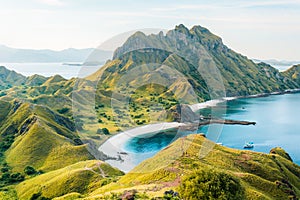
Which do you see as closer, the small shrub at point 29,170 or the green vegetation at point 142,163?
the green vegetation at point 142,163

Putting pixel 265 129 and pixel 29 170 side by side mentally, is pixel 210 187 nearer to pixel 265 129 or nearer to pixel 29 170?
pixel 29 170

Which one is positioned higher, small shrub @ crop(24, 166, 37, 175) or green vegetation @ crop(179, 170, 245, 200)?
green vegetation @ crop(179, 170, 245, 200)

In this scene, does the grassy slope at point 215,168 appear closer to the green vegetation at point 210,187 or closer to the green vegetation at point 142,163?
the green vegetation at point 142,163

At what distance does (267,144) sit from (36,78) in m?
146

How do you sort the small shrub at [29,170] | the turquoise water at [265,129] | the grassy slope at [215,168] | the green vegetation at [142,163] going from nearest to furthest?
1. the green vegetation at [142,163]
2. the grassy slope at [215,168]
3. the small shrub at [29,170]
4. the turquoise water at [265,129]

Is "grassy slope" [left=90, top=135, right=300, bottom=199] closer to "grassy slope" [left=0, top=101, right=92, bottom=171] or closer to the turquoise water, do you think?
the turquoise water

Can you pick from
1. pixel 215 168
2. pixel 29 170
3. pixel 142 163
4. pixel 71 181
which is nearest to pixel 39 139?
pixel 29 170

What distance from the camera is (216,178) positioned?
26578 millimetres

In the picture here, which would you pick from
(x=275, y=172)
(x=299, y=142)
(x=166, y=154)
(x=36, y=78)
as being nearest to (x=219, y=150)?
(x=275, y=172)

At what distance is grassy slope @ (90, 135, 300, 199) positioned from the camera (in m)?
27.2

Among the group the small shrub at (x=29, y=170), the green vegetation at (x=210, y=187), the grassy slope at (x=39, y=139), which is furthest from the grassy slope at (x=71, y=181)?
the green vegetation at (x=210, y=187)

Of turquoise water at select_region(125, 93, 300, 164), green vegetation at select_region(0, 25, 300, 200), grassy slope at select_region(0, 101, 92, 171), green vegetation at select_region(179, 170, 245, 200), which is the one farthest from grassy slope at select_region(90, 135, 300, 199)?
grassy slope at select_region(0, 101, 92, 171)

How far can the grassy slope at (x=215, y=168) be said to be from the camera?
89.3 ft

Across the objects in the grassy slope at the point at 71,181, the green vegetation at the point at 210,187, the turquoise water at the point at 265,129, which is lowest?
the turquoise water at the point at 265,129
